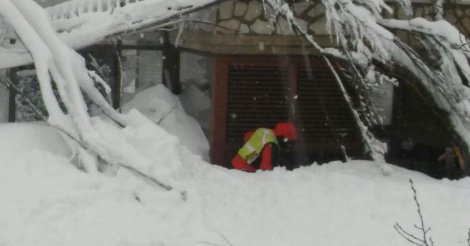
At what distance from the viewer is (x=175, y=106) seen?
10430mm

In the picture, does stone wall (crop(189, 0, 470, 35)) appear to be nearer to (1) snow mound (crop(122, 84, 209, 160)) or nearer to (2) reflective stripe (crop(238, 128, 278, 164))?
(2) reflective stripe (crop(238, 128, 278, 164))

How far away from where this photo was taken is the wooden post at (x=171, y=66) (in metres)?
10.8

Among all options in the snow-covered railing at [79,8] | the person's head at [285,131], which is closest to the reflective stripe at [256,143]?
the person's head at [285,131]

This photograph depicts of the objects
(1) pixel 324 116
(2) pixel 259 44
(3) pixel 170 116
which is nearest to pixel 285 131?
(1) pixel 324 116

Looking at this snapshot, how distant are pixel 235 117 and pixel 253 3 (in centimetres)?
165

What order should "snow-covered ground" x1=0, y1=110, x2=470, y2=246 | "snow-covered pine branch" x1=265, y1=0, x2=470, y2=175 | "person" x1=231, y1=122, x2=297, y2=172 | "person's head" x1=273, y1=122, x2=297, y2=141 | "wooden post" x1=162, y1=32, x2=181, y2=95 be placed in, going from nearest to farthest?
1. "snow-covered ground" x1=0, y1=110, x2=470, y2=246
2. "snow-covered pine branch" x1=265, y1=0, x2=470, y2=175
3. "person" x1=231, y1=122, x2=297, y2=172
4. "person's head" x1=273, y1=122, x2=297, y2=141
5. "wooden post" x1=162, y1=32, x2=181, y2=95

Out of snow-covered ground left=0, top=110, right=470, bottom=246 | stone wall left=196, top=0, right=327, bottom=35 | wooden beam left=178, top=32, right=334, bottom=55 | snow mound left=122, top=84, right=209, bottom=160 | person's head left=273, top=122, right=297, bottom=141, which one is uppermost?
stone wall left=196, top=0, right=327, bottom=35

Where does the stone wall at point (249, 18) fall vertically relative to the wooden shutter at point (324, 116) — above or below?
above

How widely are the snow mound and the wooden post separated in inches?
8.9

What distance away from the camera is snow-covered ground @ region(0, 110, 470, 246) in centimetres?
598

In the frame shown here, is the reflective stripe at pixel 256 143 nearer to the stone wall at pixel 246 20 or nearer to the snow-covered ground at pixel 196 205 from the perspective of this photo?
the snow-covered ground at pixel 196 205

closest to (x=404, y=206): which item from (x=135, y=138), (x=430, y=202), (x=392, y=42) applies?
(x=430, y=202)

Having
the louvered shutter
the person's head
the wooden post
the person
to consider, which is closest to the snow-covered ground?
the person

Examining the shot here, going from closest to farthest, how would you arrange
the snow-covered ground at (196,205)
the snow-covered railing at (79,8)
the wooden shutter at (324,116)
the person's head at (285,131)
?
the snow-covered ground at (196,205), the snow-covered railing at (79,8), the person's head at (285,131), the wooden shutter at (324,116)
